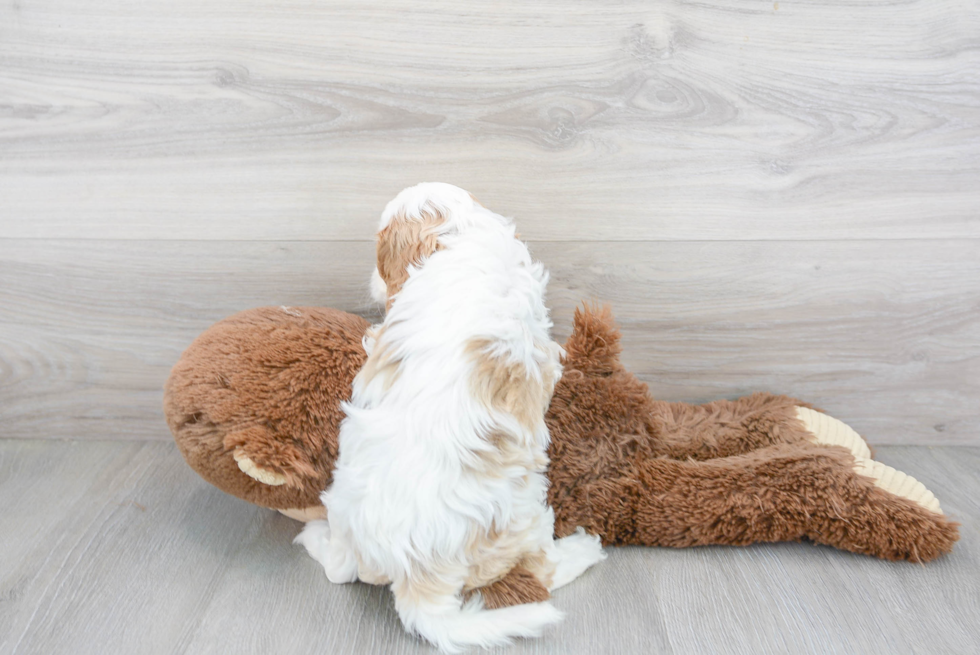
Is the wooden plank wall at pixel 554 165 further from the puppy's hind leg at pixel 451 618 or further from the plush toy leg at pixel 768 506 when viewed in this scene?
the puppy's hind leg at pixel 451 618

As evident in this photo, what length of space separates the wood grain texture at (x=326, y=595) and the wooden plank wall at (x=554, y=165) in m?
0.27

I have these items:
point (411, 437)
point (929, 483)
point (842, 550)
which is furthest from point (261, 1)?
point (929, 483)

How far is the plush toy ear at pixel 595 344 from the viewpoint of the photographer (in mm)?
812

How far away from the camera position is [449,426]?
647 mm

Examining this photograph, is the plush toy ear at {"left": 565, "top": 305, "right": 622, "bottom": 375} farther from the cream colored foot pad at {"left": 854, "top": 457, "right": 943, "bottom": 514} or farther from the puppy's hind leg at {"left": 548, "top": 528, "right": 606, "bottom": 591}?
the cream colored foot pad at {"left": 854, "top": 457, "right": 943, "bottom": 514}

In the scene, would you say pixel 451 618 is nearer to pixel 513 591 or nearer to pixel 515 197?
pixel 513 591

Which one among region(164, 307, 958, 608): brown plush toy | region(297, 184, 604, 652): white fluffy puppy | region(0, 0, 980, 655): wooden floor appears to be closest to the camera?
region(297, 184, 604, 652): white fluffy puppy

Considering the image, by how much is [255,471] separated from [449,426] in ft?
0.77

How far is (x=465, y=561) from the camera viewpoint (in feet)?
2.22

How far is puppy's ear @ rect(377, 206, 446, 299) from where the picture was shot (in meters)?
0.69

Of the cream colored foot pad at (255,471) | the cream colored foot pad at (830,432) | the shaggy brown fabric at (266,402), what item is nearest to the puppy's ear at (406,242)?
the shaggy brown fabric at (266,402)

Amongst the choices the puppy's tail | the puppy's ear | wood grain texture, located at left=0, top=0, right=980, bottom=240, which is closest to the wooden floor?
wood grain texture, located at left=0, top=0, right=980, bottom=240

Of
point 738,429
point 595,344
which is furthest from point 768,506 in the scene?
point 595,344

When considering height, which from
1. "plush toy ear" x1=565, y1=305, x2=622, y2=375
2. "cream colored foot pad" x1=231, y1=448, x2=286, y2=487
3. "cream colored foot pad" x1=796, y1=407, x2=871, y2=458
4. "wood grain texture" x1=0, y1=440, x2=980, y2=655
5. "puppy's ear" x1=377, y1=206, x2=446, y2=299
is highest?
"puppy's ear" x1=377, y1=206, x2=446, y2=299
